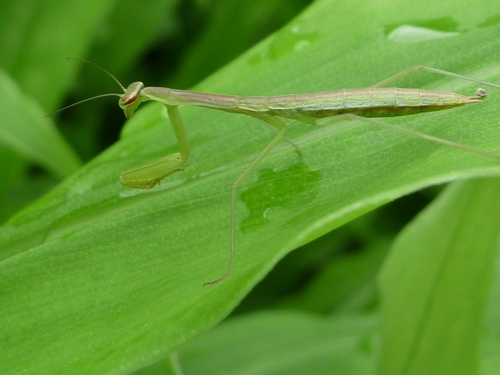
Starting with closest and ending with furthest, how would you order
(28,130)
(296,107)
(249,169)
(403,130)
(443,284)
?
1. (443,284)
2. (403,130)
3. (249,169)
4. (296,107)
5. (28,130)

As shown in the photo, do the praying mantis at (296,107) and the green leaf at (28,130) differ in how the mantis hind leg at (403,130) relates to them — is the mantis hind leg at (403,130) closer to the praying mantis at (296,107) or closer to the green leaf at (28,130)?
the praying mantis at (296,107)

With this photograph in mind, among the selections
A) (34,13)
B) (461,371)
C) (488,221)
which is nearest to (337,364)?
(461,371)

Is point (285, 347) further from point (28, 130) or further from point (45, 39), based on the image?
point (45, 39)

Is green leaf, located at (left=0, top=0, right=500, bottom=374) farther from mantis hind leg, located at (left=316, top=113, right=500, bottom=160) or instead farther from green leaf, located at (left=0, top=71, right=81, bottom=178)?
green leaf, located at (left=0, top=71, right=81, bottom=178)

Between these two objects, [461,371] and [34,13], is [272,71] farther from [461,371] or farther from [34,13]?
[34,13]

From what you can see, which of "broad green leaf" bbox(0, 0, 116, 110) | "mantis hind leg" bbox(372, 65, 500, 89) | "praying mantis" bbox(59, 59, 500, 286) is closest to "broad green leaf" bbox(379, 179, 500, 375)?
"praying mantis" bbox(59, 59, 500, 286)

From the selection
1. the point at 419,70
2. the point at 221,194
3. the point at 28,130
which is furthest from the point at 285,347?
the point at 28,130
